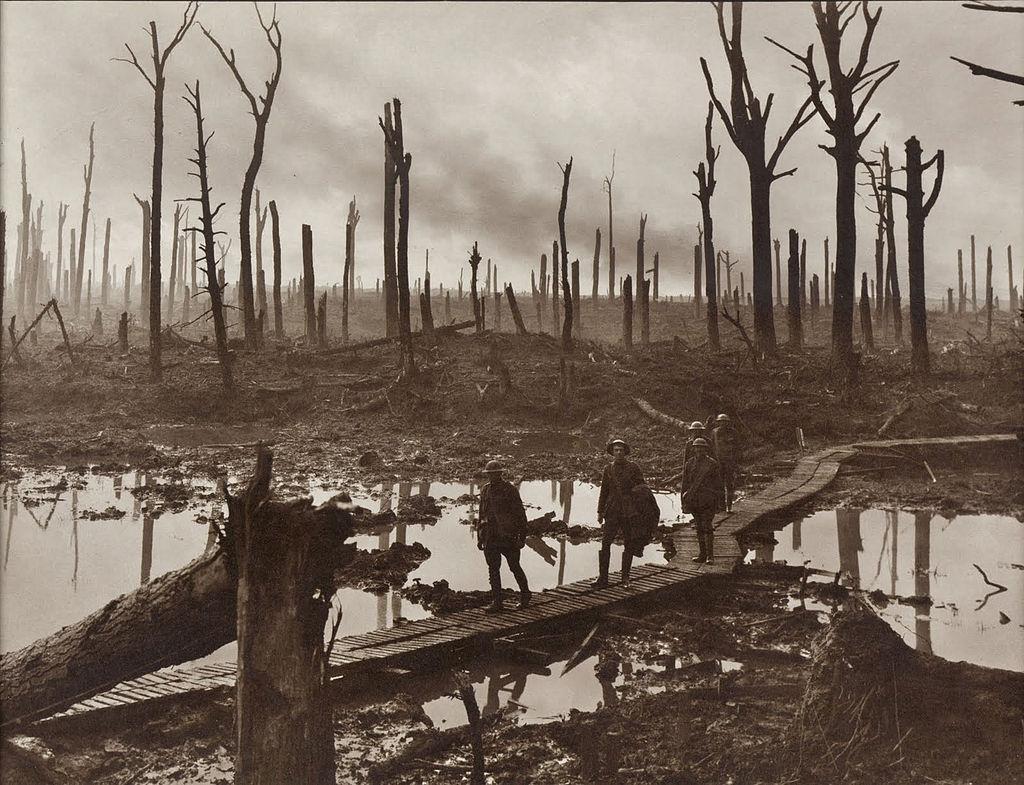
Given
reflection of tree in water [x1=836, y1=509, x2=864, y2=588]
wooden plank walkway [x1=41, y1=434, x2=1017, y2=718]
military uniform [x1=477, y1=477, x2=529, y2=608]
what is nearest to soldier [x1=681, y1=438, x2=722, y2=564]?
wooden plank walkway [x1=41, y1=434, x2=1017, y2=718]

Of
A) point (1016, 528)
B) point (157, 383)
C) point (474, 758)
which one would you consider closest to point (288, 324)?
point (157, 383)

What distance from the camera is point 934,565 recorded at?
981 centimetres

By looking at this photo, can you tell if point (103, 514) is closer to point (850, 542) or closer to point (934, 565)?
point (850, 542)

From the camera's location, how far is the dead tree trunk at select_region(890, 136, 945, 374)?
20.5m

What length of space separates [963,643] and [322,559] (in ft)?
20.0

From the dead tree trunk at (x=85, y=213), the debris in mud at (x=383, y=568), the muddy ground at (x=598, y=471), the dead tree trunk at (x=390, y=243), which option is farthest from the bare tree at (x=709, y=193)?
the dead tree trunk at (x=85, y=213)

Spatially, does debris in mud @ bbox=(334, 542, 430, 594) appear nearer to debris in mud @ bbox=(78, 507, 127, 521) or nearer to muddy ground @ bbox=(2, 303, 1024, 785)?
muddy ground @ bbox=(2, 303, 1024, 785)

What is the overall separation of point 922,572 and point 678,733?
18.6 ft

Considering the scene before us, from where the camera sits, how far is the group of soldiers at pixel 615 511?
23.8ft

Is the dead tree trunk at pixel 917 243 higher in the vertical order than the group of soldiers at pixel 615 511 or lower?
higher

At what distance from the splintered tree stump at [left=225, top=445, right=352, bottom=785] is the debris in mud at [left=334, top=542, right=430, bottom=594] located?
4783 millimetres

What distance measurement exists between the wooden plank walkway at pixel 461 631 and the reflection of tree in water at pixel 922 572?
1952 mm

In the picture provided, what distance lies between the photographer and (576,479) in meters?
15.3

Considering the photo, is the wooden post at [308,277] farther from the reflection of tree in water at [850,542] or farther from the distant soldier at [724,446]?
A: the reflection of tree in water at [850,542]
